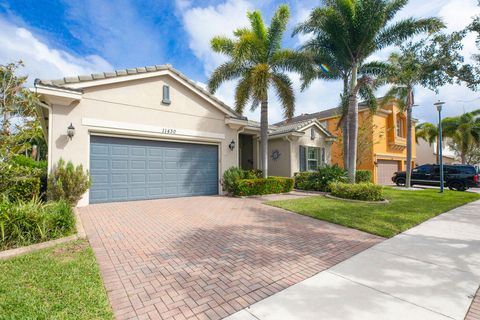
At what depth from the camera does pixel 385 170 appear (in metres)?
22.8

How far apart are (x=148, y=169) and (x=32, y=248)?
6.04 m

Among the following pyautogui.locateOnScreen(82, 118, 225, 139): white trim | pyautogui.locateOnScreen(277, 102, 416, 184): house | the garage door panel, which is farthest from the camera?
pyautogui.locateOnScreen(277, 102, 416, 184): house

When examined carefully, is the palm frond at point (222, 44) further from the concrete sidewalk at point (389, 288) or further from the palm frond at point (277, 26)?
the concrete sidewalk at point (389, 288)

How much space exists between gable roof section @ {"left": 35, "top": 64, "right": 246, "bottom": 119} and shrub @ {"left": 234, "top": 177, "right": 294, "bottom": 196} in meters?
4.30

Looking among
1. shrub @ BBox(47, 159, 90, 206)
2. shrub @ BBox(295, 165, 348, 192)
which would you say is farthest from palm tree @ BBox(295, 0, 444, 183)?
shrub @ BBox(47, 159, 90, 206)

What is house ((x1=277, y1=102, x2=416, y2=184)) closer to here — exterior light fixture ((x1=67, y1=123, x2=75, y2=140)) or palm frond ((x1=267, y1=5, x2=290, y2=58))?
palm frond ((x1=267, y1=5, x2=290, y2=58))

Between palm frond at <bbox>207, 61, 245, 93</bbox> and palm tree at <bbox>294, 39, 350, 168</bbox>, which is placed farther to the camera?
palm tree at <bbox>294, 39, 350, 168</bbox>

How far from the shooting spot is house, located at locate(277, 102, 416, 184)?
68.3ft

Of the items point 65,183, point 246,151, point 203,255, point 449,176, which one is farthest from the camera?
point 246,151

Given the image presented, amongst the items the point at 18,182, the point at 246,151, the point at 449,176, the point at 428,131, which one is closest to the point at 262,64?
the point at 246,151

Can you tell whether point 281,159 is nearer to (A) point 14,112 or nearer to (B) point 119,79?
(B) point 119,79

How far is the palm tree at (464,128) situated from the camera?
90.0 ft

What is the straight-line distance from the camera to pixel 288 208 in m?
8.82

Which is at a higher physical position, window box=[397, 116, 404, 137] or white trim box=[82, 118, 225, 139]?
window box=[397, 116, 404, 137]
